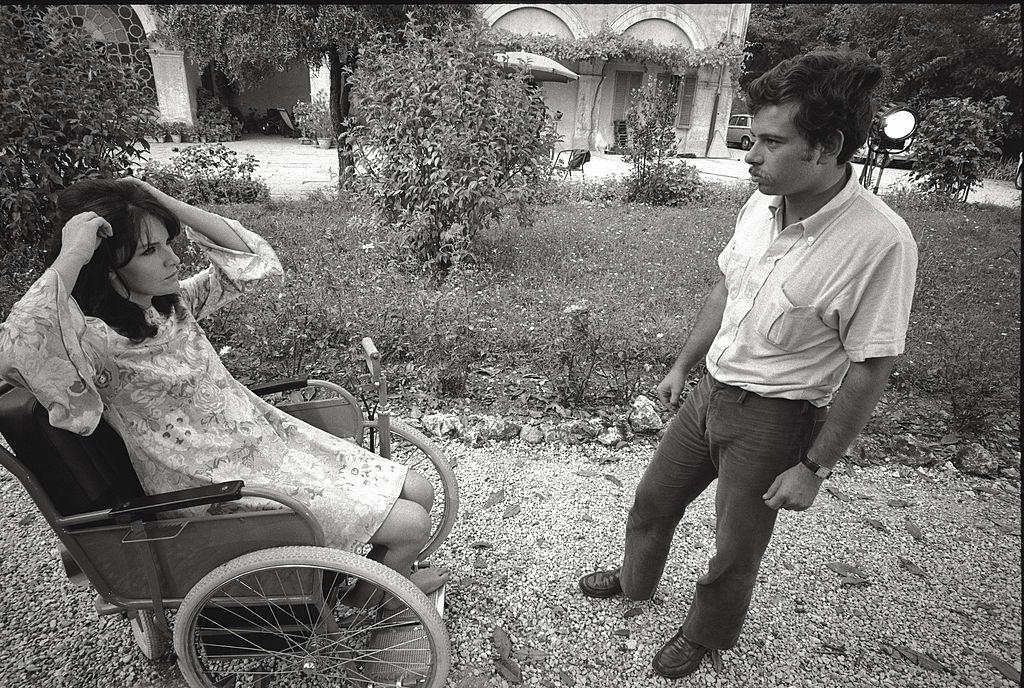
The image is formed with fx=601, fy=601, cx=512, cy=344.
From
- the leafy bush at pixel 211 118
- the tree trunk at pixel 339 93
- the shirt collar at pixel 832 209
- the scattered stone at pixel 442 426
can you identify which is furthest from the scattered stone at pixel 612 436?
the leafy bush at pixel 211 118

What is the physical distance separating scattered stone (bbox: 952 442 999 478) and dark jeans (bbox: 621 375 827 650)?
7.56 ft

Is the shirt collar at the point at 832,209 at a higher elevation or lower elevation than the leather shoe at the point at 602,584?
higher

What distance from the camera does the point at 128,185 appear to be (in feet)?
5.68

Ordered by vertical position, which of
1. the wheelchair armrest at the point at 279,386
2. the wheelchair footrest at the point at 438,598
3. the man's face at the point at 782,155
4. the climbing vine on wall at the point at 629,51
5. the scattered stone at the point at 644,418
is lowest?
the wheelchair footrest at the point at 438,598

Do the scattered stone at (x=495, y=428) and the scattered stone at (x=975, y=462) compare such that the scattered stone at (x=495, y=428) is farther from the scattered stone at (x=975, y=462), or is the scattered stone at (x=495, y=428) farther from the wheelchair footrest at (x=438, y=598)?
the scattered stone at (x=975, y=462)

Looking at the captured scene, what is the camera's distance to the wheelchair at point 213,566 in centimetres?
160

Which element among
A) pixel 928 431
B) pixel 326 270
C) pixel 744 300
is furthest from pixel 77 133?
pixel 928 431

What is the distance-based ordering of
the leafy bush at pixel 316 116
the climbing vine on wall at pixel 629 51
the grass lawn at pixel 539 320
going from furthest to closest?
the climbing vine on wall at pixel 629 51 < the leafy bush at pixel 316 116 < the grass lawn at pixel 539 320

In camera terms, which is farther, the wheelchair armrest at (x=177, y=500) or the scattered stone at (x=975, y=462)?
the scattered stone at (x=975, y=462)

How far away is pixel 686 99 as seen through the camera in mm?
21703

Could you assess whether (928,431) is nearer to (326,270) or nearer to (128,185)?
(128,185)

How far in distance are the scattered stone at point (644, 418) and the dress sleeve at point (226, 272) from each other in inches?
88.8

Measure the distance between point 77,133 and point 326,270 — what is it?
207 cm

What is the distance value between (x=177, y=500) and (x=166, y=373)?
40 centimetres
